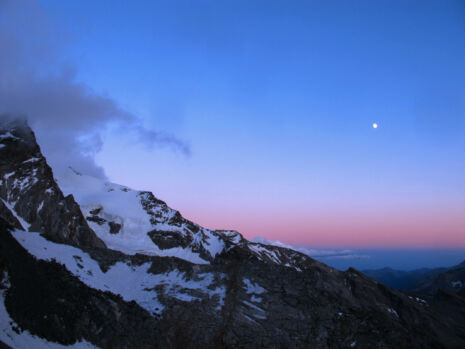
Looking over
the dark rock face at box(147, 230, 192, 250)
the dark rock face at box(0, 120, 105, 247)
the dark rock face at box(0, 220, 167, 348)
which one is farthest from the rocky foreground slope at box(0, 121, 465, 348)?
the dark rock face at box(147, 230, 192, 250)

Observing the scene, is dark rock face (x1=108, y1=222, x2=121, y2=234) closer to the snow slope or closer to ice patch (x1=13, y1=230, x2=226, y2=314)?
the snow slope

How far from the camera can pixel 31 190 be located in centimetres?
7819

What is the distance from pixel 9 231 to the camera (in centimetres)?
3944

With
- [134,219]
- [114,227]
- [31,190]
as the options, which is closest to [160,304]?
[31,190]

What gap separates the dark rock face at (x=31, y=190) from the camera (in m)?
74.2

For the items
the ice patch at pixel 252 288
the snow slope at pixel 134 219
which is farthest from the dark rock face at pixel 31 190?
the ice patch at pixel 252 288

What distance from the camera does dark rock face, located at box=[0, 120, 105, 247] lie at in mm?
74188

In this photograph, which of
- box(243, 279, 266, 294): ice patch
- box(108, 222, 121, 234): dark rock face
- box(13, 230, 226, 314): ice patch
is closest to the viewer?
box(13, 230, 226, 314): ice patch

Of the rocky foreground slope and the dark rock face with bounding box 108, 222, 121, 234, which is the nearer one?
the rocky foreground slope

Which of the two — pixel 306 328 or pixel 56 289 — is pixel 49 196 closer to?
pixel 56 289

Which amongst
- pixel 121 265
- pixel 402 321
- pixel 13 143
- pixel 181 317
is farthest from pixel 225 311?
pixel 402 321

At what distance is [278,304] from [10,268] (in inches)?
1114

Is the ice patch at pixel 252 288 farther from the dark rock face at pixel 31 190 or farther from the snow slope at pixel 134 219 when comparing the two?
the snow slope at pixel 134 219

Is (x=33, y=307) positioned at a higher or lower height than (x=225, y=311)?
higher
